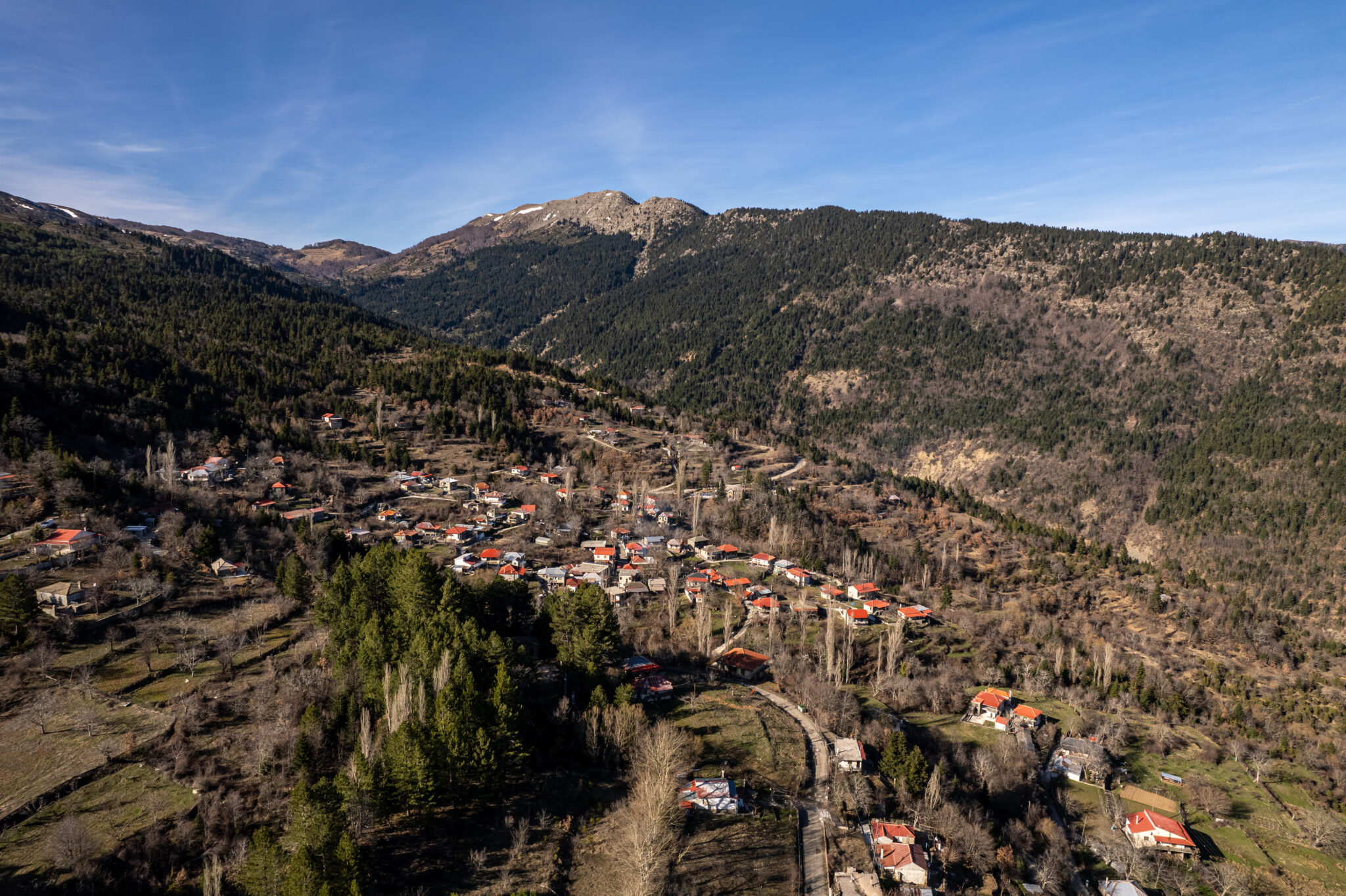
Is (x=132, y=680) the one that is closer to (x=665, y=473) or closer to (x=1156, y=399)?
(x=665, y=473)

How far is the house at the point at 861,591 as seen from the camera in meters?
76.4

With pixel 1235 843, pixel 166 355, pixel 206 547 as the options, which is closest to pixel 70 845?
pixel 206 547

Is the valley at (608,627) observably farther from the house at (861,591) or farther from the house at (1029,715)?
the house at (1029,715)

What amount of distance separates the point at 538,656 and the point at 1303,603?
10861cm

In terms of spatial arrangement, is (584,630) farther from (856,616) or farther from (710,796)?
(856,616)

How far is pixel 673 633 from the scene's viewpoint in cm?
6131

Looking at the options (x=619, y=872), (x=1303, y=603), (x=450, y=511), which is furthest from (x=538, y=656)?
(x=1303, y=603)

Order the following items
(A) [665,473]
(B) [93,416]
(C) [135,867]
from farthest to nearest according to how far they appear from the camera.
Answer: (A) [665,473] → (B) [93,416] → (C) [135,867]

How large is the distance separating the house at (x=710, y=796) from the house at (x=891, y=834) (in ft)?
24.6

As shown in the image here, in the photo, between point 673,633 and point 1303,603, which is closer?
point 673,633

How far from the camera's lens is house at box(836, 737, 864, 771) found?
42.0 m

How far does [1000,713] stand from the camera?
2269 inches

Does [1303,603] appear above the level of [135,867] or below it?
below

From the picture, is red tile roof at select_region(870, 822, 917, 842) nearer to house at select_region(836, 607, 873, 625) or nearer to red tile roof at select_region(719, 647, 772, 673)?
red tile roof at select_region(719, 647, 772, 673)
